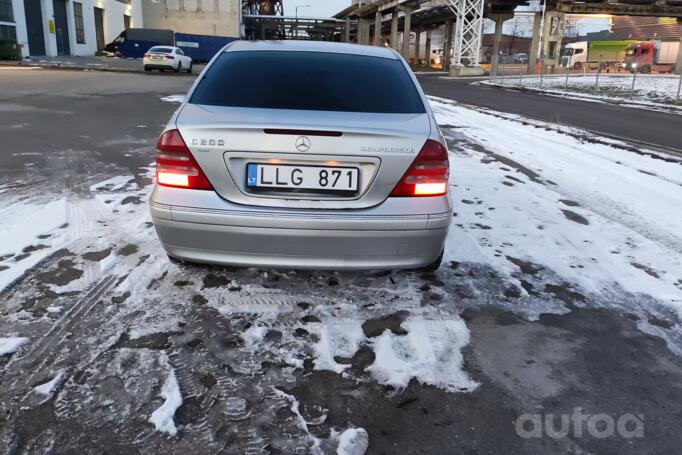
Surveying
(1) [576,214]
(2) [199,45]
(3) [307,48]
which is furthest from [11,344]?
(2) [199,45]

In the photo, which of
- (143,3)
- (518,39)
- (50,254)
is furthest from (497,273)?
(518,39)

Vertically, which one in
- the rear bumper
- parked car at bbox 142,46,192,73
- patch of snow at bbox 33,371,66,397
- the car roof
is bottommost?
patch of snow at bbox 33,371,66,397

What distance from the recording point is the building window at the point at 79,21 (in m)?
40.4

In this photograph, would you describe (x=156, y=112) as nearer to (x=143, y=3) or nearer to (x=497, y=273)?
(x=497, y=273)

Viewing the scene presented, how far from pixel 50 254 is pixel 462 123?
9873mm

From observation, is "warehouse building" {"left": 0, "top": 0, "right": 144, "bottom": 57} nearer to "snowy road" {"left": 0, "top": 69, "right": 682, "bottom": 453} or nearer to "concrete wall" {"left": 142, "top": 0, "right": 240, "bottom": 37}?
"concrete wall" {"left": 142, "top": 0, "right": 240, "bottom": 37}

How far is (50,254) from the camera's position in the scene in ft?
12.5

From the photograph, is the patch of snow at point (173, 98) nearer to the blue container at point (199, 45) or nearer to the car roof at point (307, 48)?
the car roof at point (307, 48)

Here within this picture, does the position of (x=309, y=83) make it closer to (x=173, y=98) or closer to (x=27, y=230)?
(x=27, y=230)

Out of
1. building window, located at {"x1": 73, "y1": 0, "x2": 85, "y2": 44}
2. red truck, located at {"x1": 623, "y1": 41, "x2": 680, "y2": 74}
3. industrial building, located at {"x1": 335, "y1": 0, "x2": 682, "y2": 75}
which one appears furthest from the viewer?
red truck, located at {"x1": 623, "y1": 41, "x2": 680, "y2": 74}

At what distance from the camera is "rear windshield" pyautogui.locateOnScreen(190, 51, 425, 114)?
129 inches

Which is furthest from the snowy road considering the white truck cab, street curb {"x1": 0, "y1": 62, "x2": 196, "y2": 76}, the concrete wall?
the white truck cab

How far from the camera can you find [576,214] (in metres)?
5.21

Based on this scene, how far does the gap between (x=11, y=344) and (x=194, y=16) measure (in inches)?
2383
